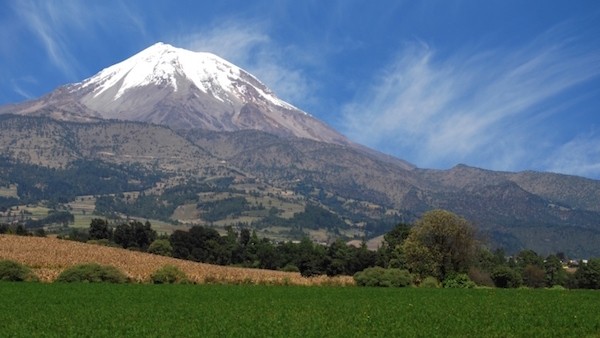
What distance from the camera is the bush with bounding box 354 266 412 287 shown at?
84000 millimetres

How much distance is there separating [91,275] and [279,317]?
4240 cm

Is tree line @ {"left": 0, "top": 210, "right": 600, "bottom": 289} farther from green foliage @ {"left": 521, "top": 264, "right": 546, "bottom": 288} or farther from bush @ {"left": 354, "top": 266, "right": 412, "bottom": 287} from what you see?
bush @ {"left": 354, "top": 266, "right": 412, "bottom": 287}

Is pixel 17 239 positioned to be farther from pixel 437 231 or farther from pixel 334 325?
pixel 334 325

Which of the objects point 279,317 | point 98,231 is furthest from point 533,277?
point 279,317

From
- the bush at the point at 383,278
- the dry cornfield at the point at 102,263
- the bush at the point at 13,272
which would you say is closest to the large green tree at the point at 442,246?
Answer: the dry cornfield at the point at 102,263

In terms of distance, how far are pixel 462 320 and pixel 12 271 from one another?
177 ft

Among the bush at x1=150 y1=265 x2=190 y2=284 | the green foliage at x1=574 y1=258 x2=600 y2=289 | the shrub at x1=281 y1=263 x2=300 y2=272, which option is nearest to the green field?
the bush at x1=150 y1=265 x2=190 y2=284

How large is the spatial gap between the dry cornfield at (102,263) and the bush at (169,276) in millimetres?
2004

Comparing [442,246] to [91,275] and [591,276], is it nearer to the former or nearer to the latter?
[91,275]

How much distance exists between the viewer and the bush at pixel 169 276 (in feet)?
259

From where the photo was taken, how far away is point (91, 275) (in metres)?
73.1

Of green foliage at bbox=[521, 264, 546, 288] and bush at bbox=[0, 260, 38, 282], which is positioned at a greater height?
green foliage at bbox=[521, 264, 546, 288]

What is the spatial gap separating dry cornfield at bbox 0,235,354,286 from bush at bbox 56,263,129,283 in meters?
3.21

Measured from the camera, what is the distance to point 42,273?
78.1 metres
